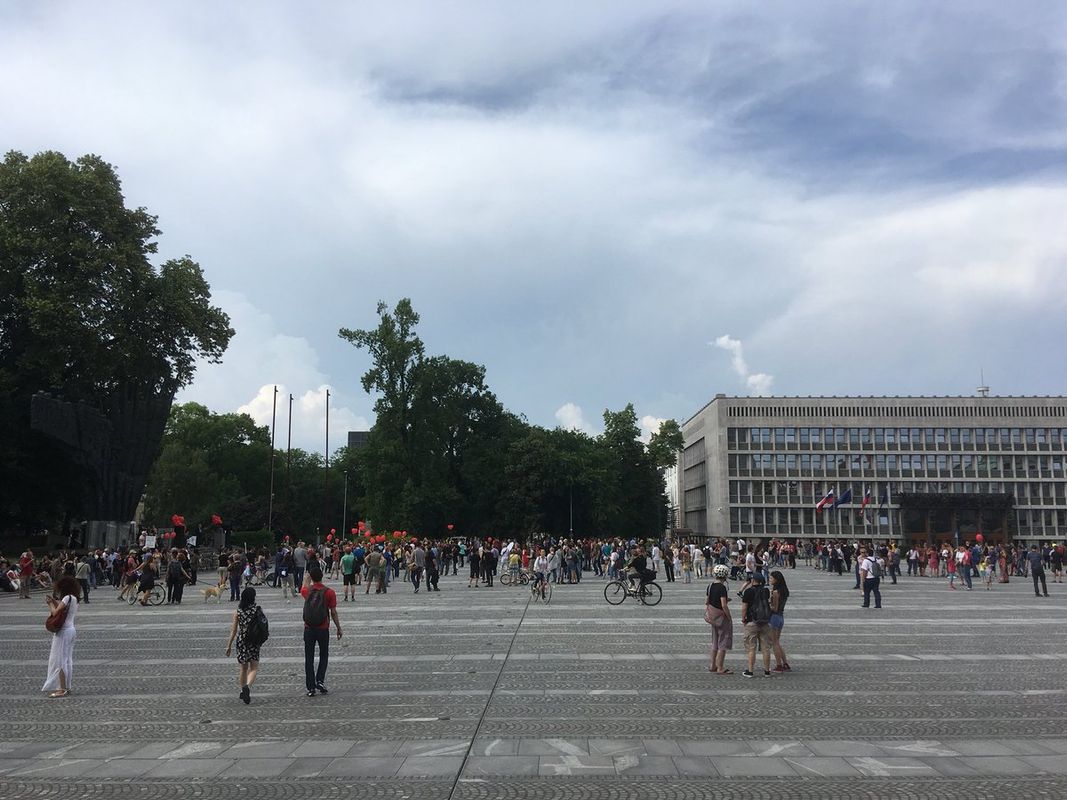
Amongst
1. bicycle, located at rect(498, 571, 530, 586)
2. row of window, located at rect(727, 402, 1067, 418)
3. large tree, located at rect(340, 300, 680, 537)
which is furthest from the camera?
row of window, located at rect(727, 402, 1067, 418)

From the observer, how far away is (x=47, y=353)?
131 feet

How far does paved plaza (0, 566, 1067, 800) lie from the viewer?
714cm

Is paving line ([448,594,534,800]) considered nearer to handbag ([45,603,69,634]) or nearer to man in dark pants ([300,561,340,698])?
man in dark pants ([300,561,340,698])

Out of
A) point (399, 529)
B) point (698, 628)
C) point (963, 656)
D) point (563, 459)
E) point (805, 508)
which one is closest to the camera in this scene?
point (963, 656)

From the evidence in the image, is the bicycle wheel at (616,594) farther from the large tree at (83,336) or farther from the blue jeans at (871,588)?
the large tree at (83,336)

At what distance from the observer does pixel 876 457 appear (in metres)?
99.4

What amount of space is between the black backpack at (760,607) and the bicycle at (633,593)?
471 inches

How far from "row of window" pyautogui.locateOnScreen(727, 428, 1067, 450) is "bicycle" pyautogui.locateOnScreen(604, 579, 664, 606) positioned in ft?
262

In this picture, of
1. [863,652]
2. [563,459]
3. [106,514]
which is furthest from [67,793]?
[563,459]

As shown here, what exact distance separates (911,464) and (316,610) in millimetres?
99343

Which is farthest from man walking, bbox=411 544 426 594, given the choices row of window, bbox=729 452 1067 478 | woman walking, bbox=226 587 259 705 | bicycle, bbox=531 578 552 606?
row of window, bbox=729 452 1067 478

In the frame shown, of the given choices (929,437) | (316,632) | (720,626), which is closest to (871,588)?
(720,626)

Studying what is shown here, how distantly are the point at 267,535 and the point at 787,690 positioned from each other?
175ft

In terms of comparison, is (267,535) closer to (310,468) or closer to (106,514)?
(106,514)
